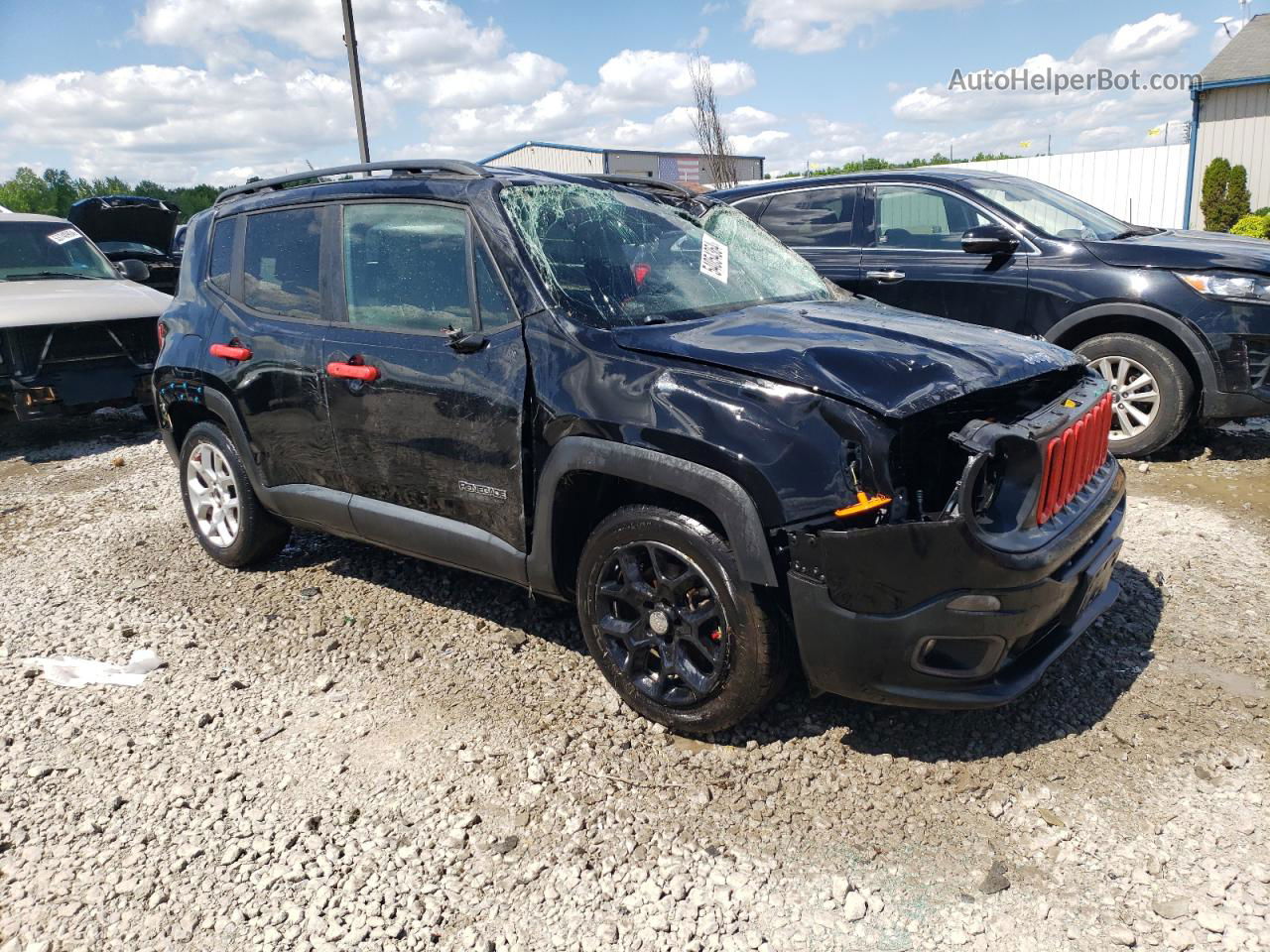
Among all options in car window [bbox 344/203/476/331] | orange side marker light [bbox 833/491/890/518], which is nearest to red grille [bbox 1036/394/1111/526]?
orange side marker light [bbox 833/491/890/518]

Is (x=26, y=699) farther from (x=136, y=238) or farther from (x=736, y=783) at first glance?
(x=136, y=238)

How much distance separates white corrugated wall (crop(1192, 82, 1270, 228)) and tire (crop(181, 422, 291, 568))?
21675 millimetres

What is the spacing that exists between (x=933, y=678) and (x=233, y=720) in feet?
8.04

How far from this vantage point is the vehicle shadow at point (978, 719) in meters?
3.04

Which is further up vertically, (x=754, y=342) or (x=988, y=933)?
Answer: (x=754, y=342)

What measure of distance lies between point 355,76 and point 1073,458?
1184 centimetres

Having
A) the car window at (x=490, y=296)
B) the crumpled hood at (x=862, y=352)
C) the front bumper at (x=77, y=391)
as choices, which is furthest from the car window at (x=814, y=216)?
the front bumper at (x=77, y=391)

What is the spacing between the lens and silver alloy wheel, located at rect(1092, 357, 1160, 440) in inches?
229

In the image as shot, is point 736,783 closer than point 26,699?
Yes

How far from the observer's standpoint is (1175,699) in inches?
128

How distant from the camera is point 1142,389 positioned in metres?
5.86

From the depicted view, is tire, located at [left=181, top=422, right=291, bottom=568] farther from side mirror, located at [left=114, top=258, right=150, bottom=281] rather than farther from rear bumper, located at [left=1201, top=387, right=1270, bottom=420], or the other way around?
rear bumper, located at [left=1201, top=387, right=1270, bottom=420]

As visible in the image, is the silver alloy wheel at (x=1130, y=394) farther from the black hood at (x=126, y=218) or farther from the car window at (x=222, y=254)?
the black hood at (x=126, y=218)

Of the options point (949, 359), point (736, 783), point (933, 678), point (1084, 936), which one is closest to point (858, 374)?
point (949, 359)
